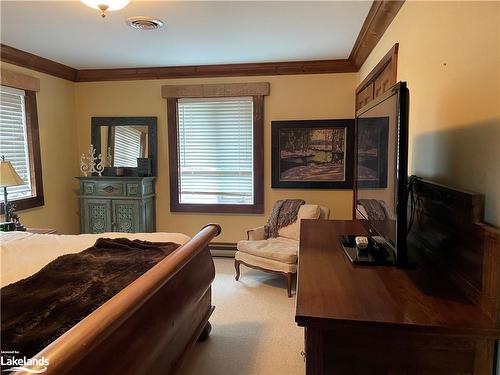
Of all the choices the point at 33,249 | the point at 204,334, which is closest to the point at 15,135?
the point at 33,249

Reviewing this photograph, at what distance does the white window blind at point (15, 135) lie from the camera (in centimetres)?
363

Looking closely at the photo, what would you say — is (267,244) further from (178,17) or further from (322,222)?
(178,17)

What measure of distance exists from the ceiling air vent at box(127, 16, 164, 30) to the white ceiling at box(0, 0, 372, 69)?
6 cm

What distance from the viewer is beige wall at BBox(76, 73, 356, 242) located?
4.25 metres

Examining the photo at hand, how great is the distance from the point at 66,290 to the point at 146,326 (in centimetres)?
44

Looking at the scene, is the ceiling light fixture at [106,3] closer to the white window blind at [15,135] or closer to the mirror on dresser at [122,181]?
the white window blind at [15,135]

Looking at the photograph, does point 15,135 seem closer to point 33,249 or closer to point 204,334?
Result: point 33,249

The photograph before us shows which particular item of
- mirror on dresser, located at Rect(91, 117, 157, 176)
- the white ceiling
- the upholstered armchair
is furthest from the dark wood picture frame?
mirror on dresser, located at Rect(91, 117, 157, 176)

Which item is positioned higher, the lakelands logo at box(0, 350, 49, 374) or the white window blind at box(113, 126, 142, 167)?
the white window blind at box(113, 126, 142, 167)

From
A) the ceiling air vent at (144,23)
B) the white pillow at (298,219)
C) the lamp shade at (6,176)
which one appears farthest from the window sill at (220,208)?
the ceiling air vent at (144,23)

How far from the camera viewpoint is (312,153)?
431 cm

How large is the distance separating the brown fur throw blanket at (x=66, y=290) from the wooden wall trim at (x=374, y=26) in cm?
233

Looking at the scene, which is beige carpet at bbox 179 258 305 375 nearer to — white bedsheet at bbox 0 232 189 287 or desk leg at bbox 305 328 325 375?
white bedsheet at bbox 0 232 189 287

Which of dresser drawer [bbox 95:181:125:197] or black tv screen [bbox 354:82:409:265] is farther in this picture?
dresser drawer [bbox 95:181:125:197]
